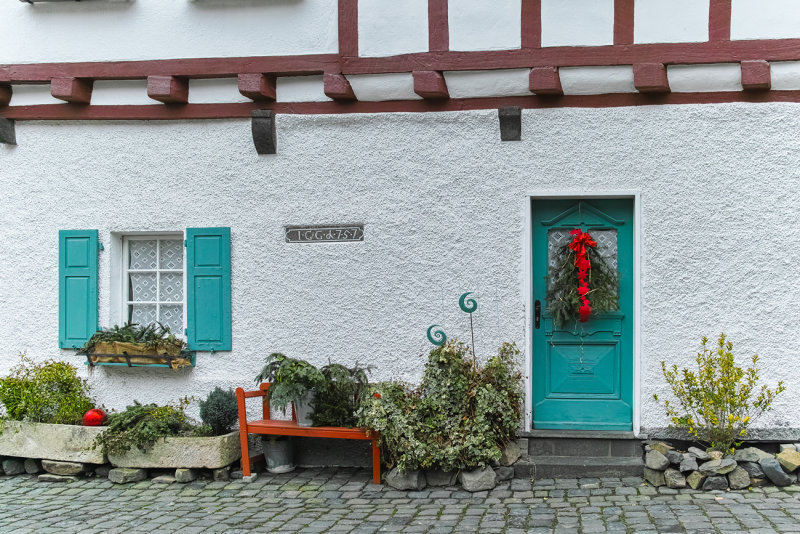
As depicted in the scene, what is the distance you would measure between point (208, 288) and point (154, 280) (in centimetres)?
68

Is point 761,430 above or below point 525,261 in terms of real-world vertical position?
below

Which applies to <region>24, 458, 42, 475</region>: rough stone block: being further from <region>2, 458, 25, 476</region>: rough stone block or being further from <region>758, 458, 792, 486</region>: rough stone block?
<region>758, 458, 792, 486</region>: rough stone block

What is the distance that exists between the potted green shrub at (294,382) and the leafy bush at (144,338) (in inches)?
37.7

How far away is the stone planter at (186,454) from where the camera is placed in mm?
6664

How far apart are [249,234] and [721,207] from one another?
3926mm

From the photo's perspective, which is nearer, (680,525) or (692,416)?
(680,525)

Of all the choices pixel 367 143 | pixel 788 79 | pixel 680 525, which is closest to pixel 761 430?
pixel 680 525

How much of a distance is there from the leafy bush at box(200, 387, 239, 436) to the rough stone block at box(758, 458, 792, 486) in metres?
4.19

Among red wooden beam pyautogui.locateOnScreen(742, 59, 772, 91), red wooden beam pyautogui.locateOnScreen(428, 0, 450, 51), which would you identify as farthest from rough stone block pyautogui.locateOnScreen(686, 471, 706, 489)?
red wooden beam pyautogui.locateOnScreen(428, 0, 450, 51)

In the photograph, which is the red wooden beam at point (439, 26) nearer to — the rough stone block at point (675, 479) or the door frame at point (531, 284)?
the door frame at point (531, 284)

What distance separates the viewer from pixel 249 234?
7156 mm

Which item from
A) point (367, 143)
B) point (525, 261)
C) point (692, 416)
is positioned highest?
point (367, 143)

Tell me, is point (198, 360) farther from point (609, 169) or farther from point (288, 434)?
point (609, 169)

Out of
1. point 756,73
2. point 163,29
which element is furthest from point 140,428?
point 756,73
